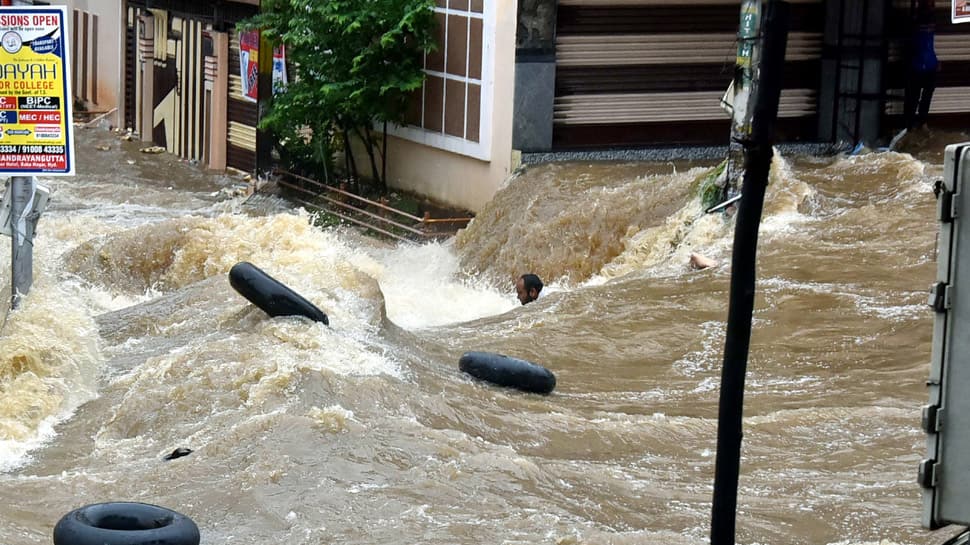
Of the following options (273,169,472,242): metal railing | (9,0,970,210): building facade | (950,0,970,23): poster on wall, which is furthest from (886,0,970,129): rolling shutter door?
(950,0,970,23): poster on wall

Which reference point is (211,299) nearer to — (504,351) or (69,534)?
(504,351)

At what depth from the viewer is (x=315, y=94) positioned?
2142cm

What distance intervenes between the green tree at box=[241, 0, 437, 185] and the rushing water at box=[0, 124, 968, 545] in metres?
4.24

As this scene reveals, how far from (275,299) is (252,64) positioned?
1522 cm

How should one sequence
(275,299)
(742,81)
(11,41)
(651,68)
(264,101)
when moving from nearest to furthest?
1. (11,41)
2. (275,299)
3. (742,81)
4. (651,68)
5. (264,101)

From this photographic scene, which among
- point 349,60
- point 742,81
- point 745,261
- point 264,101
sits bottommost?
point 264,101

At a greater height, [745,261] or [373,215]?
[745,261]

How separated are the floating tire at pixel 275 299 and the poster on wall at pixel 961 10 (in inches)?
187

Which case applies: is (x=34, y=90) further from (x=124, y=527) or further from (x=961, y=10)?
(x=961, y=10)

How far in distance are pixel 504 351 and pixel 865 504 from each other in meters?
4.48

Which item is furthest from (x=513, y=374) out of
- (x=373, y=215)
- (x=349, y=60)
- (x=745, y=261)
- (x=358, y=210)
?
(x=349, y=60)

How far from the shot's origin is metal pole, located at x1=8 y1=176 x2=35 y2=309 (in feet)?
32.4

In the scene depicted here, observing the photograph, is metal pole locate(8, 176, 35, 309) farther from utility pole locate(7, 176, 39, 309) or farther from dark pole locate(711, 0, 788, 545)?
dark pole locate(711, 0, 788, 545)

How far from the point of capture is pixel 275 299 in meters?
10.4
